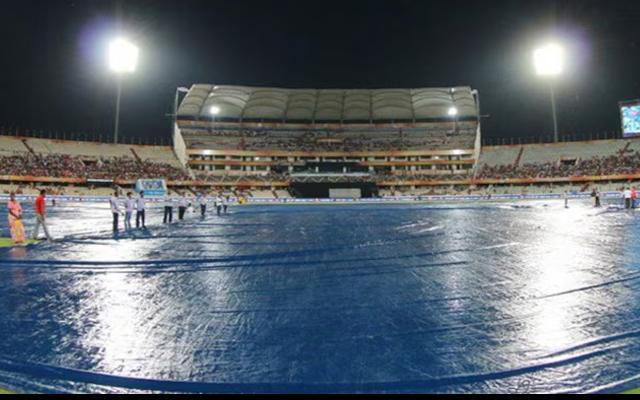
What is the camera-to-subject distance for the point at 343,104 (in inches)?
3243

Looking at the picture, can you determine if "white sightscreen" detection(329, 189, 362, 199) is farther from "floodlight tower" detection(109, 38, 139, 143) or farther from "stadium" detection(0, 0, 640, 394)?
"stadium" detection(0, 0, 640, 394)

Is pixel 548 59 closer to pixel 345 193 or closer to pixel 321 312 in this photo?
pixel 345 193

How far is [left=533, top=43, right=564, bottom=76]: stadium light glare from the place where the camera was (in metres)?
44.2

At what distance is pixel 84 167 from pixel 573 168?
3409 inches

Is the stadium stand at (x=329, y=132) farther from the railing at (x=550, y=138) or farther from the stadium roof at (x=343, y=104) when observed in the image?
the railing at (x=550, y=138)

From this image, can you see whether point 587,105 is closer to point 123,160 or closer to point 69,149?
point 123,160

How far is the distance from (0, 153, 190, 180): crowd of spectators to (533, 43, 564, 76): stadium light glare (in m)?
58.9

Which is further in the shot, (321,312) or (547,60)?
(547,60)

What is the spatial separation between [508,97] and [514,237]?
7017cm

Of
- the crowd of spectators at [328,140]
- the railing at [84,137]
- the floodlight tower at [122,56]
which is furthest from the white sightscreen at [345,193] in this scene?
the railing at [84,137]

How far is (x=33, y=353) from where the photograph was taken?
3.40 m

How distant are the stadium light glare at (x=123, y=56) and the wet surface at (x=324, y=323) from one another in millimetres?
38060

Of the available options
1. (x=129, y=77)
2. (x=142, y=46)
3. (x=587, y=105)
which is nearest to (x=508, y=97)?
(x=587, y=105)

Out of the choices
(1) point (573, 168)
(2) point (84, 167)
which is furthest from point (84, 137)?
(1) point (573, 168)
